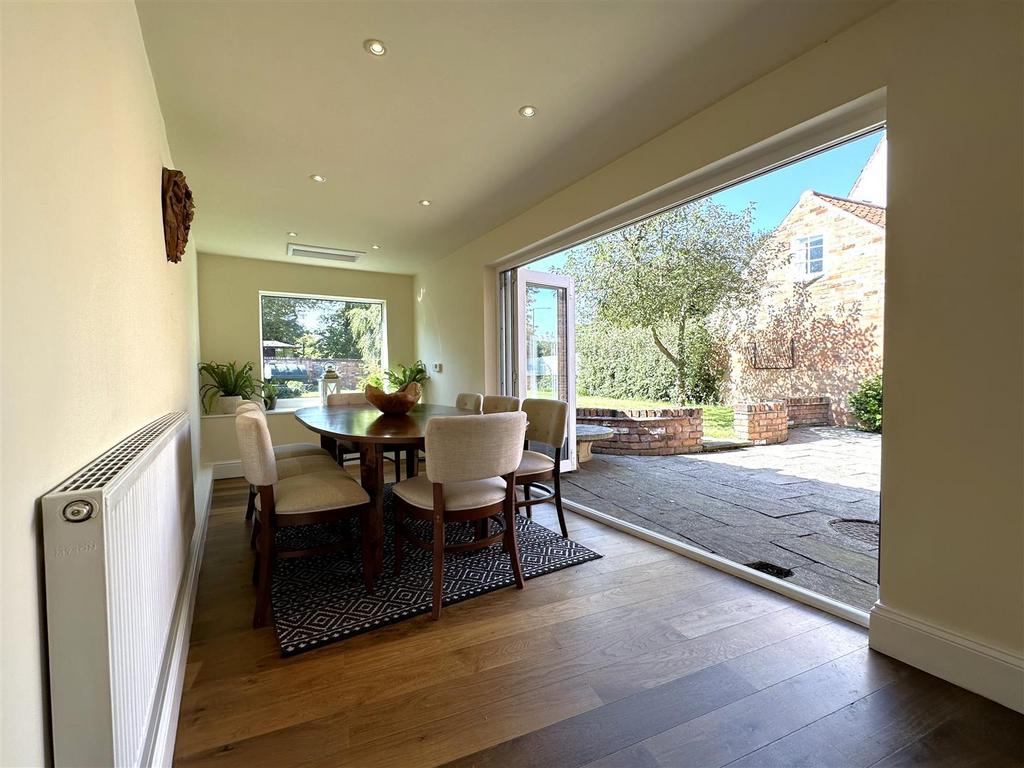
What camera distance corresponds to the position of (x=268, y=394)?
5.20 meters

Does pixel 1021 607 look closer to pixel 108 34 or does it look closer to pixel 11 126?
pixel 11 126

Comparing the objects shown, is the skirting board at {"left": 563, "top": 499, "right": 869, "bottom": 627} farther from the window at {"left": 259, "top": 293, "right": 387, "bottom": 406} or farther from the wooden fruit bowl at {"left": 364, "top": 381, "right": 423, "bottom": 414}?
the window at {"left": 259, "top": 293, "right": 387, "bottom": 406}

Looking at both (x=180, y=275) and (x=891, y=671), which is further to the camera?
(x=180, y=275)

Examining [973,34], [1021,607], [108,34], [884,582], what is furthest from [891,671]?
[108,34]

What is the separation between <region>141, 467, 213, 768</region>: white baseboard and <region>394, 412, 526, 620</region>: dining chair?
903 millimetres

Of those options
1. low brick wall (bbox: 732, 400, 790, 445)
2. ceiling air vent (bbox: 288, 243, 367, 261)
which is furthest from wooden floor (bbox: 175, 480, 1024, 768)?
ceiling air vent (bbox: 288, 243, 367, 261)

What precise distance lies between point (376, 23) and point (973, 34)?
2.03m

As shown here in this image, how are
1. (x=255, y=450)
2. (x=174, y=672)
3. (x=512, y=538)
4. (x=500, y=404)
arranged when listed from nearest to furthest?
(x=174, y=672) < (x=255, y=450) < (x=512, y=538) < (x=500, y=404)

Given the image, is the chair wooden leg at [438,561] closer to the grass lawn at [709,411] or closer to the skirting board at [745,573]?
the skirting board at [745,573]

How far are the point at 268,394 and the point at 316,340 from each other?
35.2 inches

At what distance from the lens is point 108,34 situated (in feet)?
4.17

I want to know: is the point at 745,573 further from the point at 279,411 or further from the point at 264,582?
the point at 279,411

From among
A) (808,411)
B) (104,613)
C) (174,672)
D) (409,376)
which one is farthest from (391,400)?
(808,411)

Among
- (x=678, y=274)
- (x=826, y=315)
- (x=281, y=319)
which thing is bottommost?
(x=826, y=315)
